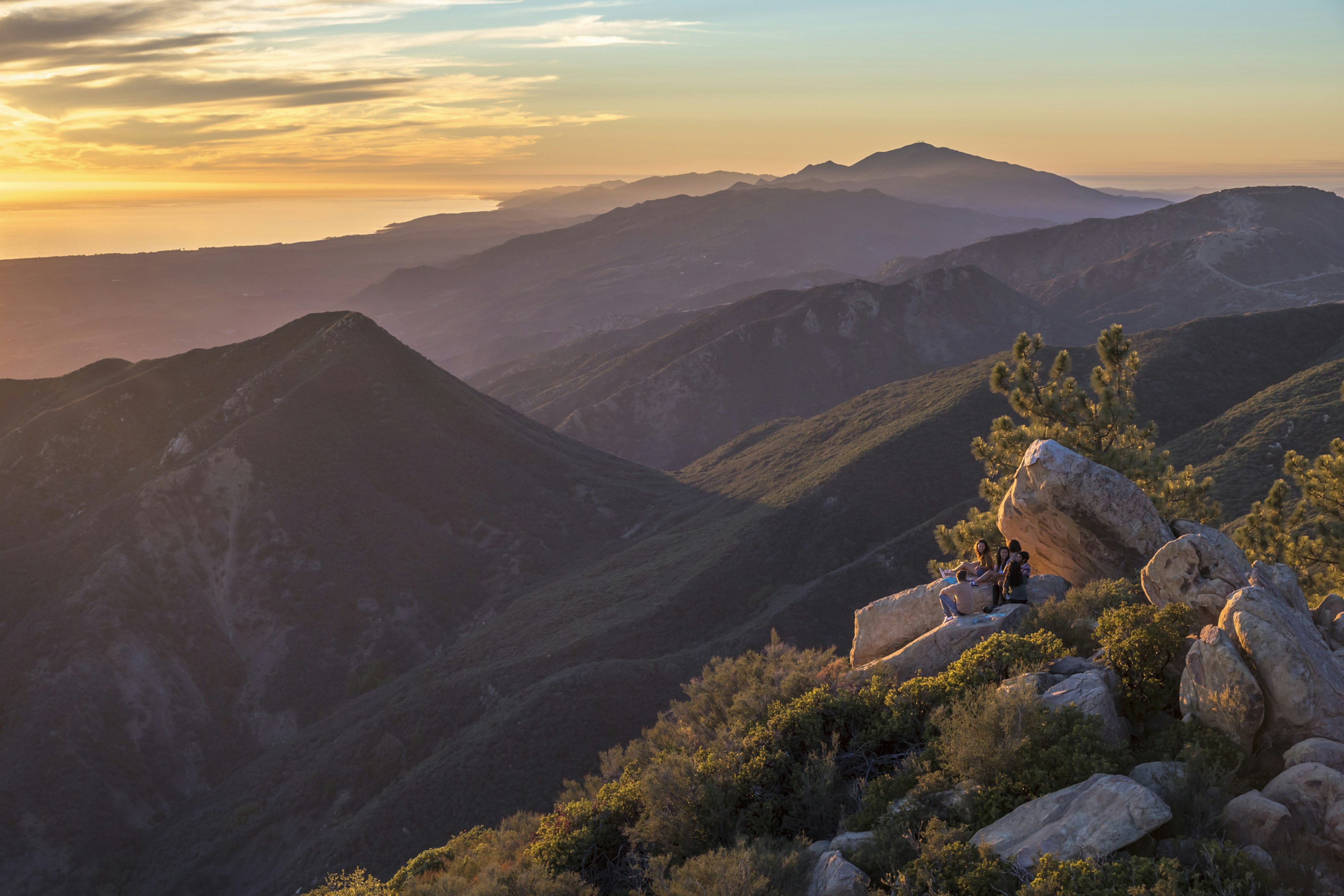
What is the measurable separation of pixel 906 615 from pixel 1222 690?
31.0 ft

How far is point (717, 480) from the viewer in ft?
304

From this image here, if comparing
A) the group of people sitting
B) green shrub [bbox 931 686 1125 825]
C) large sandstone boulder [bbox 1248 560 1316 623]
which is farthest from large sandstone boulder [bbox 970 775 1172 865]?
the group of people sitting

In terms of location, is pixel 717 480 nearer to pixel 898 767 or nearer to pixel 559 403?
pixel 559 403

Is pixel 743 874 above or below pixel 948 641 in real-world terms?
below

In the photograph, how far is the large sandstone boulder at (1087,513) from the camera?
843 inches

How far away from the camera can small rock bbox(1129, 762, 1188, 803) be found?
12.0 m

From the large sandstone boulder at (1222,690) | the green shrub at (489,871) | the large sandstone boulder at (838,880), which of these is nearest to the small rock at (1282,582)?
the large sandstone boulder at (1222,690)

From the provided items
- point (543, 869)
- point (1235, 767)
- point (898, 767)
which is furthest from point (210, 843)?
point (1235, 767)

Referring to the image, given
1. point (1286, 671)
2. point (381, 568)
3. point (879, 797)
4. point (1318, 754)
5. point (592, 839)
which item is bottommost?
point (381, 568)

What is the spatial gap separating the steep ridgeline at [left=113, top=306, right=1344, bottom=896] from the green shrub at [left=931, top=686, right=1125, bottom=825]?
30724 mm

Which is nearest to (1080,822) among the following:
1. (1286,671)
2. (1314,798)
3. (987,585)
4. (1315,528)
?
(1314,798)

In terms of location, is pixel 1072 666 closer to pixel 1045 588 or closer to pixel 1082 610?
pixel 1082 610

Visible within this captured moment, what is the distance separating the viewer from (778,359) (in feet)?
473

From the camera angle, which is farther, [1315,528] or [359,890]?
[1315,528]
